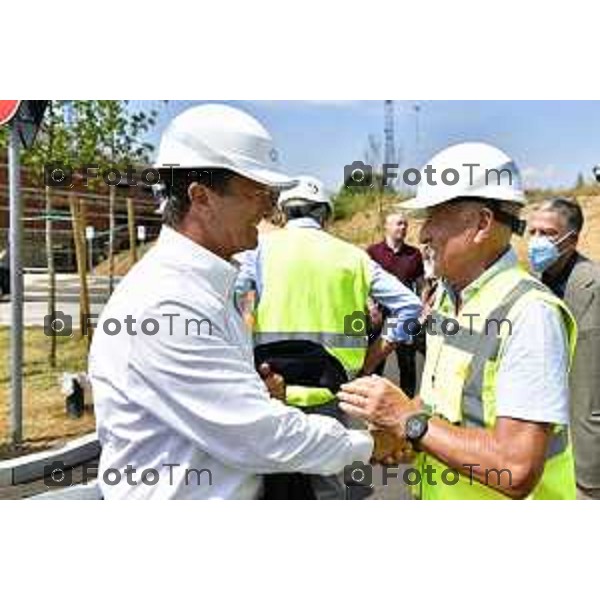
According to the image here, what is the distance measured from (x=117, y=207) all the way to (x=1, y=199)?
1.12 metres

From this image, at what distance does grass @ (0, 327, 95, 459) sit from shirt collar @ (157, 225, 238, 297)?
12.7 ft

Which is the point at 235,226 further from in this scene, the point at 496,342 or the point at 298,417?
the point at 496,342

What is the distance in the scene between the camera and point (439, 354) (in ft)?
7.66

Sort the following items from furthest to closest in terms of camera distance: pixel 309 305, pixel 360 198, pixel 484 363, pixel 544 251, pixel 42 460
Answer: pixel 42 460 < pixel 360 198 < pixel 544 251 < pixel 309 305 < pixel 484 363

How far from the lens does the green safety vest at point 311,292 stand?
3664mm

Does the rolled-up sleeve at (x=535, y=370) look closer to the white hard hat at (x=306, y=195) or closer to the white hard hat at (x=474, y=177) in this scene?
the white hard hat at (x=474, y=177)

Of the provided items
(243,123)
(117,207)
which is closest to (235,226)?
(243,123)

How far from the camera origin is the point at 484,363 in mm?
2076

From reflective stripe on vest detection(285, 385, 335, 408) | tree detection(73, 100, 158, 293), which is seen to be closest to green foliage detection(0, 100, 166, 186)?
tree detection(73, 100, 158, 293)

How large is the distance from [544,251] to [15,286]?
124 inches

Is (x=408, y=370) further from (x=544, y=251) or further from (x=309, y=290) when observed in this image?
(x=309, y=290)

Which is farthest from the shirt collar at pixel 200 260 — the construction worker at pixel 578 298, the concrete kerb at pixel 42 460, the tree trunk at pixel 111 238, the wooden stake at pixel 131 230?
the concrete kerb at pixel 42 460

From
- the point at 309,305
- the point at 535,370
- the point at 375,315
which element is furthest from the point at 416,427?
the point at 375,315

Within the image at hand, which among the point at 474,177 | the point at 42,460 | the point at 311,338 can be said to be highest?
the point at 474,177
